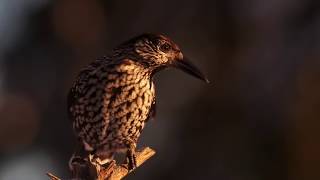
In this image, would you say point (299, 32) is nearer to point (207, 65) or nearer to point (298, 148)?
point (207, 65)

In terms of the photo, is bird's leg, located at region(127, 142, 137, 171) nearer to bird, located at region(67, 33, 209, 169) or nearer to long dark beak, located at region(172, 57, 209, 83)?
bird, located at region(67, 33, 209, 169)

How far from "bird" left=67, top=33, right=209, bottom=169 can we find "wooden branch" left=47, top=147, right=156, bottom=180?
2.9 inches

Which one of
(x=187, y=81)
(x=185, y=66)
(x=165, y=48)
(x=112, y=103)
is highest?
(x=165, y=48)

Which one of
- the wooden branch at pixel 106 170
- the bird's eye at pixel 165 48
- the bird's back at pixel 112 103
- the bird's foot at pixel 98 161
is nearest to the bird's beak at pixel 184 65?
the bird's eye at pixel 165 48

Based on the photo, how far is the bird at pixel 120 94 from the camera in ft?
30.1

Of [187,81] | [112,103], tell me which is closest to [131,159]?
[112,103]

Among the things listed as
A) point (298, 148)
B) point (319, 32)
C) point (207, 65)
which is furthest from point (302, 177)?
point (319, 32)

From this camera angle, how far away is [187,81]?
22.7 meters

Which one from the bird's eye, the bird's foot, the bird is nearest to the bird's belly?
the bird

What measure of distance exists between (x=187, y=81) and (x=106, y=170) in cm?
1383

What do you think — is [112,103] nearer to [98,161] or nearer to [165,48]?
[98,161]

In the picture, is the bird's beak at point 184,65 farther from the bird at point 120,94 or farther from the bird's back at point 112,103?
the bird's back at point 112,103

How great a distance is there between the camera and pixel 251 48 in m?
23.8

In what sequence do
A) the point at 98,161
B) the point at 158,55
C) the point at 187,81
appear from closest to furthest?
1. the point at 98,161
2. the point at 158,55
3. the point at 187,81
